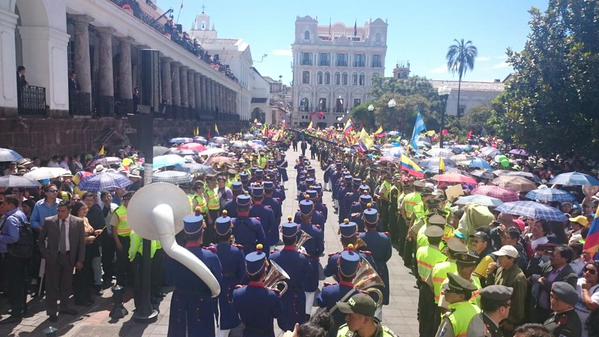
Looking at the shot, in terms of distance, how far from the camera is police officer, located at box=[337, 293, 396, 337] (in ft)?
10.7

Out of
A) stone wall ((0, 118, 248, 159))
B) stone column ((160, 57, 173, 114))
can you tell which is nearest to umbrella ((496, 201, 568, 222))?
stone wall ((0, 118, 248, 159))

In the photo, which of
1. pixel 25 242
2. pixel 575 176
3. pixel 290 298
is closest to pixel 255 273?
pixel 290 298

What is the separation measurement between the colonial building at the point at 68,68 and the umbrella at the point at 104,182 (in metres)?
1.86

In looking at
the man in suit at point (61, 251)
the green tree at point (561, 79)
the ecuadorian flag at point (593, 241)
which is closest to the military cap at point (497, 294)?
the ecuadorian flag at point (593, 241)

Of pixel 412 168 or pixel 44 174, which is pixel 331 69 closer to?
pixel 412 168

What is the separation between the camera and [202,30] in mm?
78688

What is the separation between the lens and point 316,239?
7.57m

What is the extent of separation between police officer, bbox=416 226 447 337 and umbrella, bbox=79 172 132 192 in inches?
223

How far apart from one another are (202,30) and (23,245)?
76742 mm

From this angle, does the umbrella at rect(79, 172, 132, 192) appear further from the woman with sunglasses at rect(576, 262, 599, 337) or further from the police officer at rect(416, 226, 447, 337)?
the woman with sunglasses at rect(576, 262, 599, 337)

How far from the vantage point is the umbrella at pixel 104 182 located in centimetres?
862

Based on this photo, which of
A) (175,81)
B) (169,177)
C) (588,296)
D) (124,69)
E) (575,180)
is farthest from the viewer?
(175,81)

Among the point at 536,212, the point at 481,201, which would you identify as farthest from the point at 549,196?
the point at 536,212

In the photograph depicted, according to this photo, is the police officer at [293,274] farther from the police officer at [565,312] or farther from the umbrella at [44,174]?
the umbrella at [44,174]
